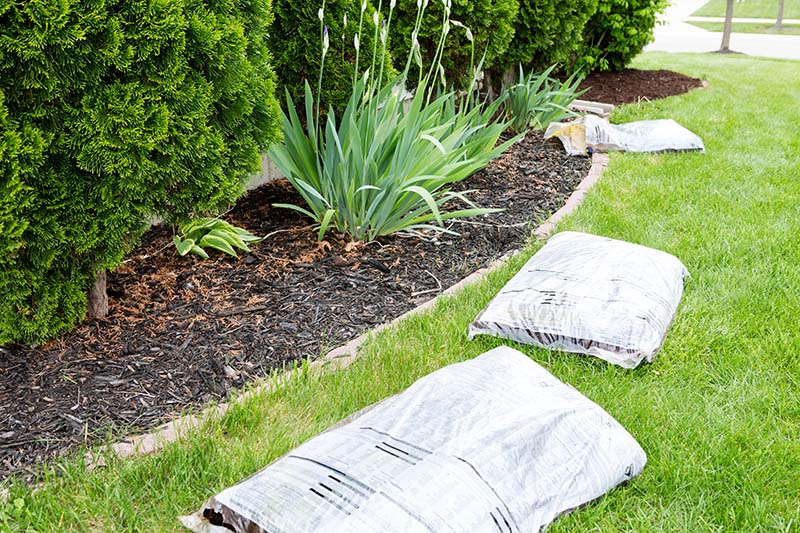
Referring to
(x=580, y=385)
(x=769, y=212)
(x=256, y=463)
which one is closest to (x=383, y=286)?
(x=580, y=385)

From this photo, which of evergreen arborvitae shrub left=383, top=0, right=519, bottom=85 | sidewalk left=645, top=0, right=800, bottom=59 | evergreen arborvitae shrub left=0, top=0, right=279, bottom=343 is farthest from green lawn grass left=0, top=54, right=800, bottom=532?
sidewalk left=645, top=0, right=800, bottom=59

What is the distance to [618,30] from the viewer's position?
28.0 ft

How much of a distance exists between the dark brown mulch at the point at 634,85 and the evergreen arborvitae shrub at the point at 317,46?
4.55m

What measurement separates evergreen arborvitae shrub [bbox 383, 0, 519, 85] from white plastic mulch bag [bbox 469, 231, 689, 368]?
7.44ft

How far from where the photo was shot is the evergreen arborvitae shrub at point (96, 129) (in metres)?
2.13

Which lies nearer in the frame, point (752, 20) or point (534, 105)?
point (534, 105)

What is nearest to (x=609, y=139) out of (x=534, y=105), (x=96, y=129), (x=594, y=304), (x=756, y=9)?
(x=534, y=105)

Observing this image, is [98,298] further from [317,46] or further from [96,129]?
[317,46]

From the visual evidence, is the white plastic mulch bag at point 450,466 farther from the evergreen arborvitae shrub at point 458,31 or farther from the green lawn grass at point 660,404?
the evergreen arborvitae shrub at point 458,31

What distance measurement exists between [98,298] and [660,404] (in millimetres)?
2042

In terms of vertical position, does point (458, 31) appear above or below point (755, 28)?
above

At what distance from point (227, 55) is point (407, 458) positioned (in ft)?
5.15

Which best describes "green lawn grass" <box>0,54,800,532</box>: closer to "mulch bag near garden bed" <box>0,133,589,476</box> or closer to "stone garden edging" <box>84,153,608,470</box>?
"stone garden edging" <box>84,153,608,470</box>

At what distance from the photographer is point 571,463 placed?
1.90m
